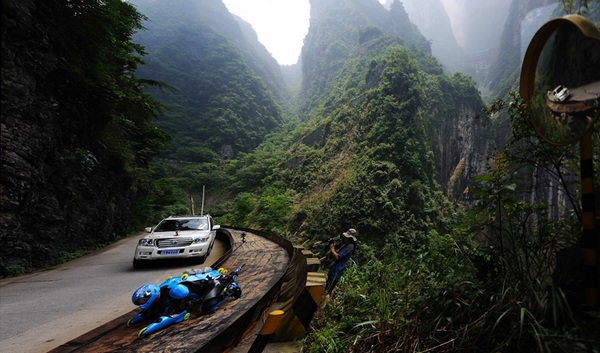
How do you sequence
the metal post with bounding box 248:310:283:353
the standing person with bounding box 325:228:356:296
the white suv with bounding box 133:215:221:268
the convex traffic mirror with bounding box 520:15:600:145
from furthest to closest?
the white suv with bounding box 133:215:221:268
the standing person with bounding box 325:228:356:296
the metal post with bounding box 248:310:283:353
the convex traffic mirror with bounding box 520:15:600:145

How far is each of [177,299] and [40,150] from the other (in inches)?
378

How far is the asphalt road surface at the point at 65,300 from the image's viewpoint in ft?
13.2

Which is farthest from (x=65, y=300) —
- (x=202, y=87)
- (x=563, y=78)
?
(x=202, y=87)

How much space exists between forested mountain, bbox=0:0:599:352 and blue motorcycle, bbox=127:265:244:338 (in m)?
1.42

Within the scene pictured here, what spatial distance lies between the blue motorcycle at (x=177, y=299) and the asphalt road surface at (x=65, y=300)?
4.03 ft

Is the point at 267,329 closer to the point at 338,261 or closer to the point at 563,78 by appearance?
the point at 563,78

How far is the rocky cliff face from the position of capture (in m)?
8.42

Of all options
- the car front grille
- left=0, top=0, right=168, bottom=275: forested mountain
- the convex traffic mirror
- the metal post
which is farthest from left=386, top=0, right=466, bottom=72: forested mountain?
the metal post

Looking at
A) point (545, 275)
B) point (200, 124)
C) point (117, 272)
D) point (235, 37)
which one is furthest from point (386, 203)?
point (235, 37)

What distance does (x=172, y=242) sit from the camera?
815 cm

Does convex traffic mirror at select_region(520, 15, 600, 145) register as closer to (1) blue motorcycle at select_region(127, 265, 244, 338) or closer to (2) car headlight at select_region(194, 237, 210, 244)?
(1) blue motorcycle at select_region(127, 265, 244, 338)

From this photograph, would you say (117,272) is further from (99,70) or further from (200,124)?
(200,124)

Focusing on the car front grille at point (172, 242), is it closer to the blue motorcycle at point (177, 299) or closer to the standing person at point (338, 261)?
the blue motorcycle at point (177, 299)

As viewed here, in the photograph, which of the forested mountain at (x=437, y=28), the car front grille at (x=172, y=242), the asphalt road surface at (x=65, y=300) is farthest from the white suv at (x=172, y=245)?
the forested mountain at (x=437, y=28)
